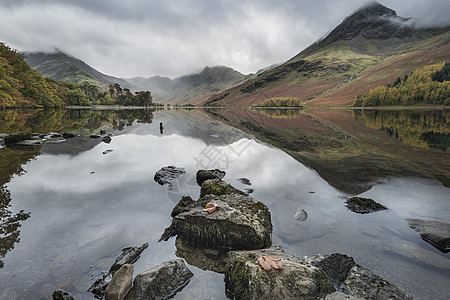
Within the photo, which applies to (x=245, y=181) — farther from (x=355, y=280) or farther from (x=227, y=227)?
(x=355, y=280)

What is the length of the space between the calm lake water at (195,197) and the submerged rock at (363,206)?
0.42 meters

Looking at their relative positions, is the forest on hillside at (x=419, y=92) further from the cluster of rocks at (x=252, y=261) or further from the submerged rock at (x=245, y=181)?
the cluster of rocks at (x=252, y=261)

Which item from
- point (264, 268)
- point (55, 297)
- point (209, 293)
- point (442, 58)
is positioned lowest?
point (209, 293)

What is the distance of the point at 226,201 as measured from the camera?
8.38 m

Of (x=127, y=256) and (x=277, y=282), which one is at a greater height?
(x=277, y=282)

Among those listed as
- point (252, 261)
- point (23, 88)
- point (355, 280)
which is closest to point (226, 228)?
point (252, 261)

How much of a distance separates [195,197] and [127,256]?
5184mm

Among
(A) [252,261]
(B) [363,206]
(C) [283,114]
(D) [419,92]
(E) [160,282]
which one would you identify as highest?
(D) [419,92]

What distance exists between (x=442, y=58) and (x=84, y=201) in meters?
293

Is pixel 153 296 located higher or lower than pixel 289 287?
lower

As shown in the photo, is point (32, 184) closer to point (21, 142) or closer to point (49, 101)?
point (21, 142)

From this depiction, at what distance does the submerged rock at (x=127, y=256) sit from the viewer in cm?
567

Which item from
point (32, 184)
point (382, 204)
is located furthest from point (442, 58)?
point (32, 184)

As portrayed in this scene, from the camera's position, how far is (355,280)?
16.7ft
